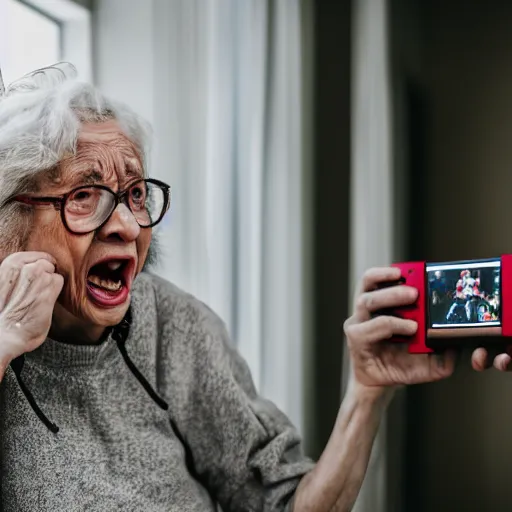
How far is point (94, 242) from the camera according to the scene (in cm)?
111

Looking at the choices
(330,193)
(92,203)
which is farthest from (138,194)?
(330,193)

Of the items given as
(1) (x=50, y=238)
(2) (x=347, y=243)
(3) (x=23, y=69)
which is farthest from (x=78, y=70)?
(2) (x=347, y=243)

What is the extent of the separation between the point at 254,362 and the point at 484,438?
0.39 m

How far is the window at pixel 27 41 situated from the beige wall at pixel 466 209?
59 centimetres

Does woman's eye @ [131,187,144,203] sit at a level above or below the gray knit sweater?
above

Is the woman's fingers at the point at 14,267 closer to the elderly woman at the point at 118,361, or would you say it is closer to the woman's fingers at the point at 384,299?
the elderly woman at the point at 118,361

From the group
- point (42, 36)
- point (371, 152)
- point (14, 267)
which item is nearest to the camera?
point (14, 267)

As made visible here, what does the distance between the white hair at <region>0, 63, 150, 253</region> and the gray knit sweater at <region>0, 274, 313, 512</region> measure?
0.78 ft

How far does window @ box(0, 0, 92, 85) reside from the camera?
1136 mm

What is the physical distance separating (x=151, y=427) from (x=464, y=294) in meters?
0.51

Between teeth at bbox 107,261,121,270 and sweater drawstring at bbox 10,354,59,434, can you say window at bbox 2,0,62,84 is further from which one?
sweater drawstring at bbox 10,354,59,434

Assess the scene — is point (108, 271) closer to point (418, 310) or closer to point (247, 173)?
point (247, 173)

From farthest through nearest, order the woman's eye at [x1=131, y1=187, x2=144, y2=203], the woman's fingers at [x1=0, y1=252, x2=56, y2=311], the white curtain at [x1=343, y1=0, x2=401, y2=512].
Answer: the white curtain at [x1=343, y1=0, x2=401, y2=512] → the woman's eye at [x1=131, y1=187, x2=144, y2=203] → the woman's fingers at [x1=0, y1=252, x2=56, y2=311]

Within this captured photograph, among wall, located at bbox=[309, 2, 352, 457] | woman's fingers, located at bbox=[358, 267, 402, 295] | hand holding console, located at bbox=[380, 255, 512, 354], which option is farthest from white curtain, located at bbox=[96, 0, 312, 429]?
hand holding console, located at bbox=[380, 255, 512, 354]
